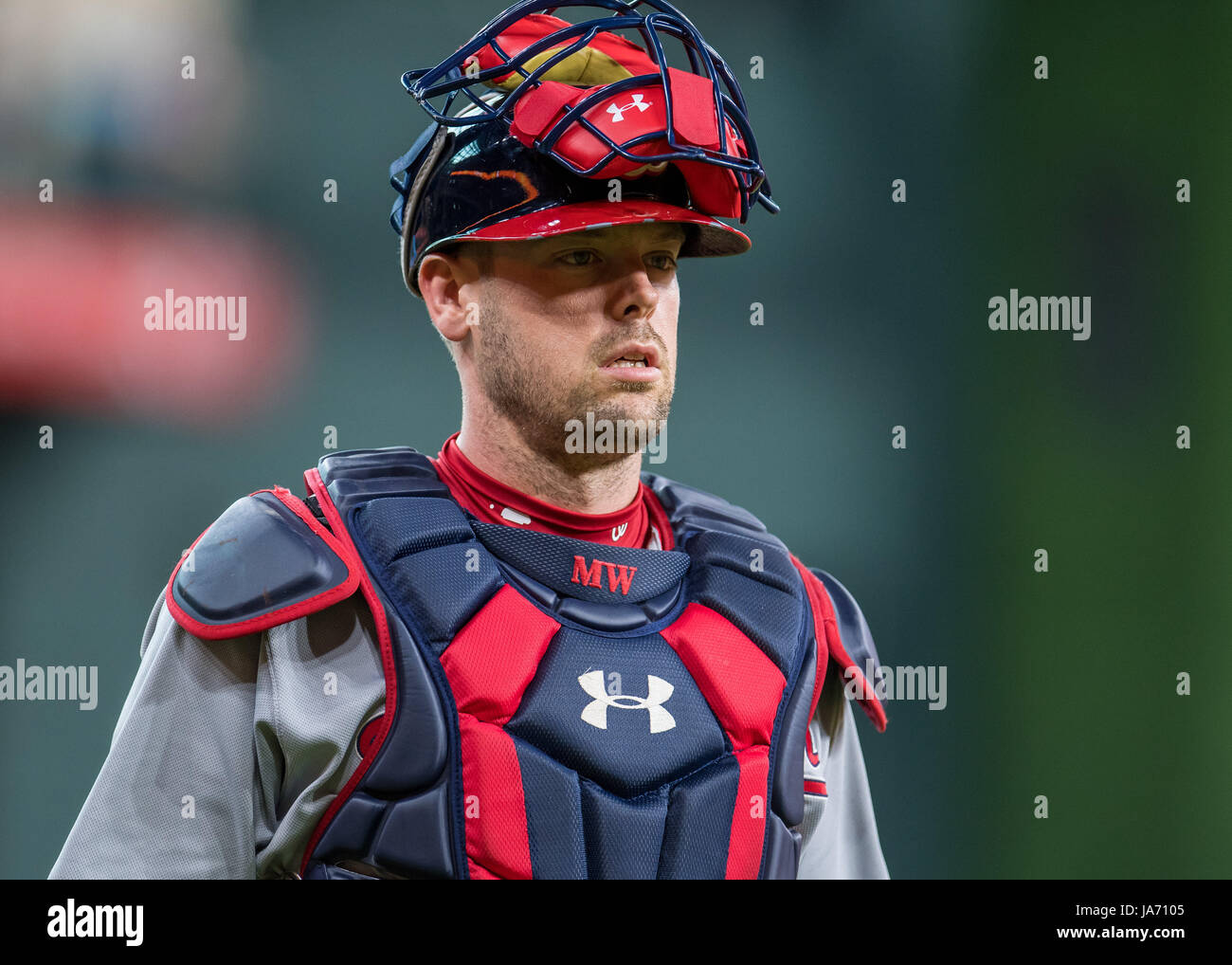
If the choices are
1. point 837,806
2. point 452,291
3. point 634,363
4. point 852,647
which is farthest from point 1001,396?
point 452,291

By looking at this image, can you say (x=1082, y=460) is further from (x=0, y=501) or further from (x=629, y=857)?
(x=0, y=501)

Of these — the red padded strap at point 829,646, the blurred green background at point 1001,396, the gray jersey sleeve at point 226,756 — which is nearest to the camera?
the gray jersey sleeve at point 226,756

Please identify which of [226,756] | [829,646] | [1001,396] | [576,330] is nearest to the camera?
[226,756]

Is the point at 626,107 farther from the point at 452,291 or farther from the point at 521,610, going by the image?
the point at 521,610

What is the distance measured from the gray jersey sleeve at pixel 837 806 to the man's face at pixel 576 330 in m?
0.48

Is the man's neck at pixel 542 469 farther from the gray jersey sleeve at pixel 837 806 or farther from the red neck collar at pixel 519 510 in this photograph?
the gray jersey sleeve at pixel 837 806

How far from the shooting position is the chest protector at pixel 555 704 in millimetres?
1247

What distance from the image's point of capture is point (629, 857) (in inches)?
50.3

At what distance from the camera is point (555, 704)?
129 cm

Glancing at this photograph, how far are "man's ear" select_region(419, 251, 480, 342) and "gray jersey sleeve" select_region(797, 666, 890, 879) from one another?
25.9 inches

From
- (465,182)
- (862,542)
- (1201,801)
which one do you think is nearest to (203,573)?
(465,182)

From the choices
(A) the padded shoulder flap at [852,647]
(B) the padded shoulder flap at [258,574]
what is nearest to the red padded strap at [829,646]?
(A) the padded shoulder flap at [852,647]

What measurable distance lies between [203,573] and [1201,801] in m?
1.86

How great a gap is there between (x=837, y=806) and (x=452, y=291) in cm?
84
